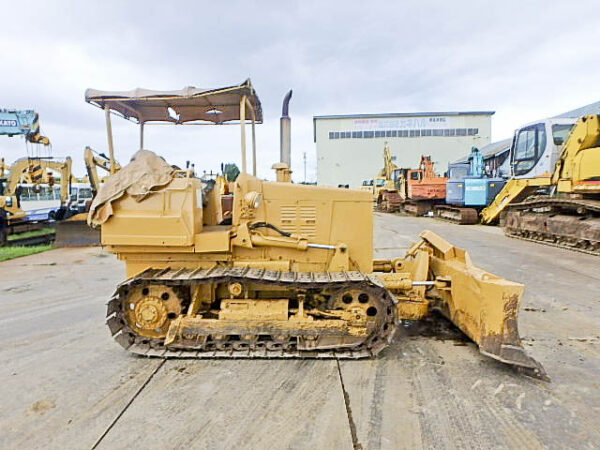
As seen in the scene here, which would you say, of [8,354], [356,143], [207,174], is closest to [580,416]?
[207,174]

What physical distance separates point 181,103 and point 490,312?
3.96 m

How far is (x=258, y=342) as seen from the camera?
347cm

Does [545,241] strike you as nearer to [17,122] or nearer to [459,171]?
[459,171]

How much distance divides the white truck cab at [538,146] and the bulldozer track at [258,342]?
11701 millimetres

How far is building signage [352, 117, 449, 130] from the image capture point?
149 feet

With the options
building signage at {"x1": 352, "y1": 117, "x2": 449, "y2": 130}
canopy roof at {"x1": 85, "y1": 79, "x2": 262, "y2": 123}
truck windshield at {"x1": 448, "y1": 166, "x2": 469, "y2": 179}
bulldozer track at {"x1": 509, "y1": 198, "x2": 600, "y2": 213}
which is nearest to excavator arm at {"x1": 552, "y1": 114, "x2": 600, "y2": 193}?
bulldozer track at {"x1": 509, "y1": 198, "x2": 600, "y2": 213}

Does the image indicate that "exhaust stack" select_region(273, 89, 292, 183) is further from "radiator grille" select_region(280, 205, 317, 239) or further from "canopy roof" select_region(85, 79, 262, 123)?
"radiator grille" select_region(280, 205, 317, 239)

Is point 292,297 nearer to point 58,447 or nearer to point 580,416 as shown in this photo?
point 58,447

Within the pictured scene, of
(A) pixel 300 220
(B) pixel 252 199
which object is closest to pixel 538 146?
(A) pixel 300 220

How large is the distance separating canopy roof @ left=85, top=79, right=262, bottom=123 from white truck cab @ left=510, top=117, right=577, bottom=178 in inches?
453

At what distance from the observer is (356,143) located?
1784 inches

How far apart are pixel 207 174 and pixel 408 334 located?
3.11 metres

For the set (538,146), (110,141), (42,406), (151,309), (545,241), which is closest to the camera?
(42,406)

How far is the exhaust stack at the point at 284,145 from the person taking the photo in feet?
13.9
